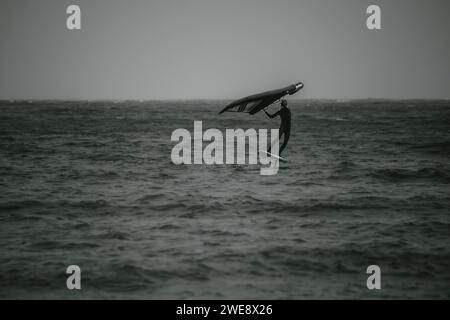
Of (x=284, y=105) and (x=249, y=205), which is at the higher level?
(x=284, y=105)

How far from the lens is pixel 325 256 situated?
35.1 feet

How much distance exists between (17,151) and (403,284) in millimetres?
26262

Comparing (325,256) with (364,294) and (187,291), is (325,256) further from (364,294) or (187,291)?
(187,291)

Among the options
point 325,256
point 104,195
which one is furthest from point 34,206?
point 325,256

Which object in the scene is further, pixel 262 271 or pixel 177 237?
pixel 177 237

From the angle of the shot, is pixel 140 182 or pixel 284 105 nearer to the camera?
pixel 284 105

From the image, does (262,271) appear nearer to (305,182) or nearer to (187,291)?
(187,291)

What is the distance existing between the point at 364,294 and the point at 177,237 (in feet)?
15.6

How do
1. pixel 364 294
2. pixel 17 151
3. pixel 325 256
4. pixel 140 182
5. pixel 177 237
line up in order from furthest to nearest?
pixel 17 151 → pixel 140 182 → pixel 177 237 → pixel 325 256 → pixel 364 294
